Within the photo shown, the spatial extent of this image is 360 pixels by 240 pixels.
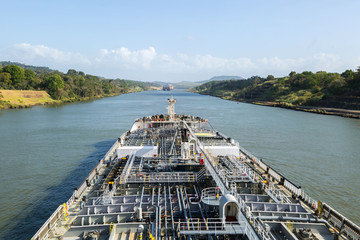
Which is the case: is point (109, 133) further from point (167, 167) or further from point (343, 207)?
point (343, 207)

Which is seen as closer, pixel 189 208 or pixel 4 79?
pixel 189 208

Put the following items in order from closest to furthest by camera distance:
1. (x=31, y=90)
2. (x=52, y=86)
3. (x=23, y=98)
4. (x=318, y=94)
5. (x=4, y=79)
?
(x=23, y=98) < (x=318, y=94) < (x=4, y=79) < (x=31, y=90) < (x=52, y=86)

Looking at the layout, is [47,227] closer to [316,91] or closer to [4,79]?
[4,79]

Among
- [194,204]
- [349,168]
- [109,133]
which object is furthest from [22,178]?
[349,168]

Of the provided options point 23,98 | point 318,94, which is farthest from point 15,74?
point 318,94

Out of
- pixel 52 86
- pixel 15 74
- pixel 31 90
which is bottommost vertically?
pixel 31 90

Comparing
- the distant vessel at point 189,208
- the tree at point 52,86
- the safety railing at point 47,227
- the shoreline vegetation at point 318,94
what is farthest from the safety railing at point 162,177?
the tree at point 52,86

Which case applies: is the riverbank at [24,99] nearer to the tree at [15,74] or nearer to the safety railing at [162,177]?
the tree at [15,74]
